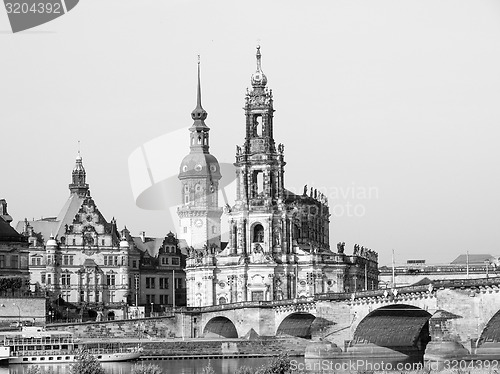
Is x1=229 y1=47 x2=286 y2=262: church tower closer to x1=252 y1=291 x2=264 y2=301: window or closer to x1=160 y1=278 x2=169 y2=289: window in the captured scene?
x1=252 y1=291 x2=264 y2=301: window

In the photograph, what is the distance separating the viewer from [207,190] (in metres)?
175

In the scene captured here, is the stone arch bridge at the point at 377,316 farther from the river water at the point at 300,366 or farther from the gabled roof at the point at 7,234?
the gabled roof at the point at 7,234

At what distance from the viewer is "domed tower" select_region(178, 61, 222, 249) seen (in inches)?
6860

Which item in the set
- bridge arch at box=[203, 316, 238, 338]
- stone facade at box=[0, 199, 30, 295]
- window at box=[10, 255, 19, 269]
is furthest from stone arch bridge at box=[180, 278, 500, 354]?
window at box=[10, 255, 19, 269]

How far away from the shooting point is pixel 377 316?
112 m

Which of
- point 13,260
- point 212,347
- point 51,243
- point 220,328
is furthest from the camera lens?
point 51,243

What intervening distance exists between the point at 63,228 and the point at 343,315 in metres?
53.9

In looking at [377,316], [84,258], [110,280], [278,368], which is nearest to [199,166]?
[110,280]

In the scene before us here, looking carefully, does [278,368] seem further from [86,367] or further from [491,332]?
[491,332]

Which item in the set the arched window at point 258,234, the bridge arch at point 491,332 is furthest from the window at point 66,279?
the bridge arch at point 491,332

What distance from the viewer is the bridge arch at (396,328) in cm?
11006

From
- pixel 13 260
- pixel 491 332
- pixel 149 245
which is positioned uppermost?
pixel 149 245

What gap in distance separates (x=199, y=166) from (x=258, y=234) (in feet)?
98.7

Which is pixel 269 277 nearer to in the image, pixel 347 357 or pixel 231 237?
pixel 231 237
